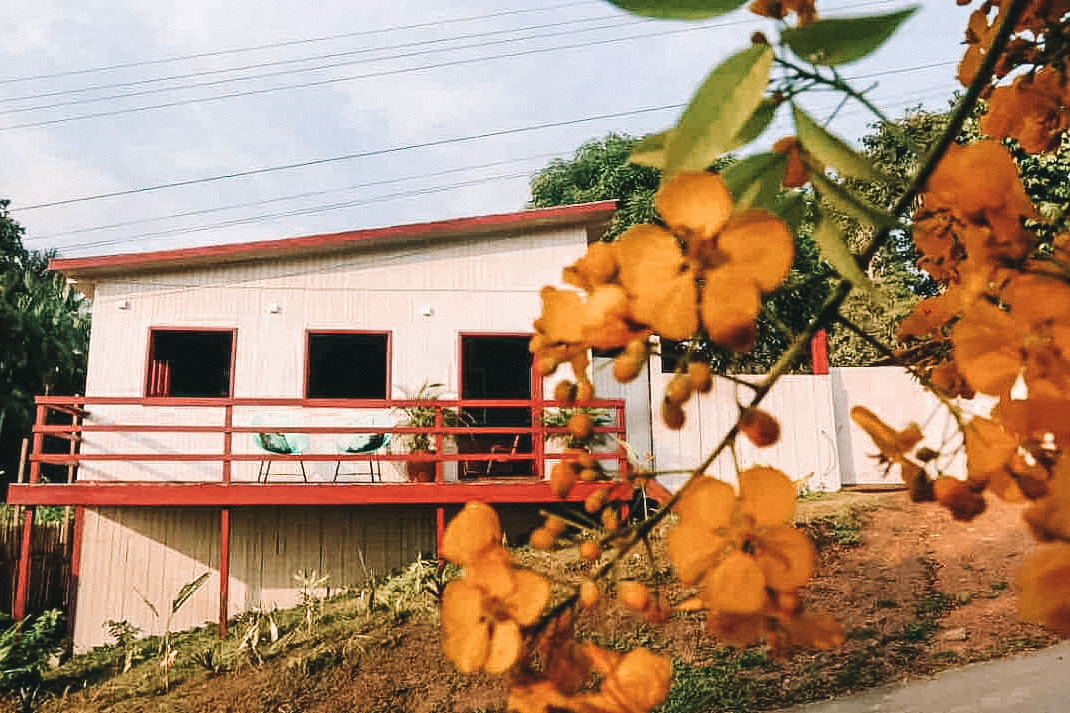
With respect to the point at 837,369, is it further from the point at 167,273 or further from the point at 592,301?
the point at 592,301

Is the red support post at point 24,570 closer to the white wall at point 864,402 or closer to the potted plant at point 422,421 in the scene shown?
the potted plant at point 422,421

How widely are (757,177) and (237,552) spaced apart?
877 cm

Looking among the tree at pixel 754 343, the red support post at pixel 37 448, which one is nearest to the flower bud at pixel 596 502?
the tree at pixel 754 343

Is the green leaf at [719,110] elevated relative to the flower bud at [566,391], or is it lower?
elevated

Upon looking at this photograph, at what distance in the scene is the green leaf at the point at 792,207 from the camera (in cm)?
52

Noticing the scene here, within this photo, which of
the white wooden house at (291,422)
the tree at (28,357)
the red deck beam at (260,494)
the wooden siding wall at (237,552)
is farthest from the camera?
the tree at (28,357)

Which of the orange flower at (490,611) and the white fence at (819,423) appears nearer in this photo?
the orange flower at (490,611)

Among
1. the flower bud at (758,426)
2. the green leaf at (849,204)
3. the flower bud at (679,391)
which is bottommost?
the flower bud at (758,426)

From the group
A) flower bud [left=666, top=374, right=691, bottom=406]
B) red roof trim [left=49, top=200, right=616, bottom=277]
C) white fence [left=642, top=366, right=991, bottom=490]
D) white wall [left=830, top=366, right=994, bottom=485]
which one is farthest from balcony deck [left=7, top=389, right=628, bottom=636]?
flower bud [left=666, top=374, right=691, bottom=406]

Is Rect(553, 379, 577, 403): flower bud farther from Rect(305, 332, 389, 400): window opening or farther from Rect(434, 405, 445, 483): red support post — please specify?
Rect(305, 332, 389, 400): window opening

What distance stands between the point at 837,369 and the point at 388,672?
6342 mm

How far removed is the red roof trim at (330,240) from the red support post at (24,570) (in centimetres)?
242

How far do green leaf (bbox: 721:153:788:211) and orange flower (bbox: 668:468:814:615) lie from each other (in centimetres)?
16

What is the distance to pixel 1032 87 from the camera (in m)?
0.70
